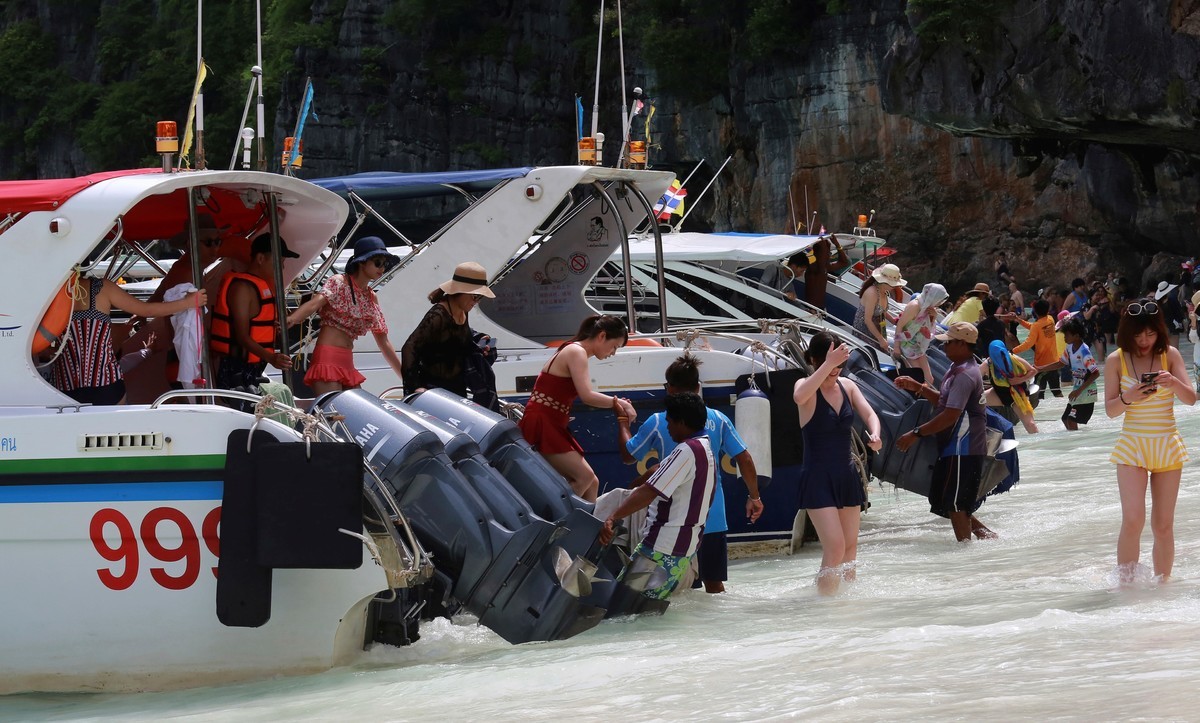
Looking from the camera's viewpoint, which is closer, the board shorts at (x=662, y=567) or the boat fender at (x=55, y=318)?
the boat fender at (x=55, y=318)

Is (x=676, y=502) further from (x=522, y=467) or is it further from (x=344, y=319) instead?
(x=344, y=319)

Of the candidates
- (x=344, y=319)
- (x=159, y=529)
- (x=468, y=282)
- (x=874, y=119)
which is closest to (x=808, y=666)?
(x=159, y=529)

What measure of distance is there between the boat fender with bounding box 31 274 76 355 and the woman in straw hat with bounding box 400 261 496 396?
1942mm

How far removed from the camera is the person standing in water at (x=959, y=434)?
383 inches

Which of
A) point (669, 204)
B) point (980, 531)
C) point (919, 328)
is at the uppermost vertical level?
point (669, 204)

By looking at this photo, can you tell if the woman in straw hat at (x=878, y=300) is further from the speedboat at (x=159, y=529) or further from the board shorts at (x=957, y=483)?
the speedboat at (x=159, y=529)

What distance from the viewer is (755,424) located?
934cm

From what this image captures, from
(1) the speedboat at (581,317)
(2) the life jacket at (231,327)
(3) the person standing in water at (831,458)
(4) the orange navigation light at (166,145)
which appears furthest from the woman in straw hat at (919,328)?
(4) the orange navigation light at (166,145)

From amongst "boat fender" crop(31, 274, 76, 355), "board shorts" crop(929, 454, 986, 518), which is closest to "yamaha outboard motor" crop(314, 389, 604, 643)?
"boat fender" crop(31, 274, 76, 355)

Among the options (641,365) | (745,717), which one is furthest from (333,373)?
(745,717)

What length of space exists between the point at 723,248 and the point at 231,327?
31.0 ft

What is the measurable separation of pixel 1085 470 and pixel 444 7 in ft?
154

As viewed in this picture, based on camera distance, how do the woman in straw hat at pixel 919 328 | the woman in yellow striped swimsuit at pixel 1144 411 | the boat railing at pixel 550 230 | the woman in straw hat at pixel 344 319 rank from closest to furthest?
the woman in yellow striped swimsuit at pixel 1144 411 → the woman in straw hat at pixel 344 319 → the boat railing at pixel 550 230 → the woman in straw hat at pixel 919 328

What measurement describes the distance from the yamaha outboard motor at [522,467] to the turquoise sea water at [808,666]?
384mm
